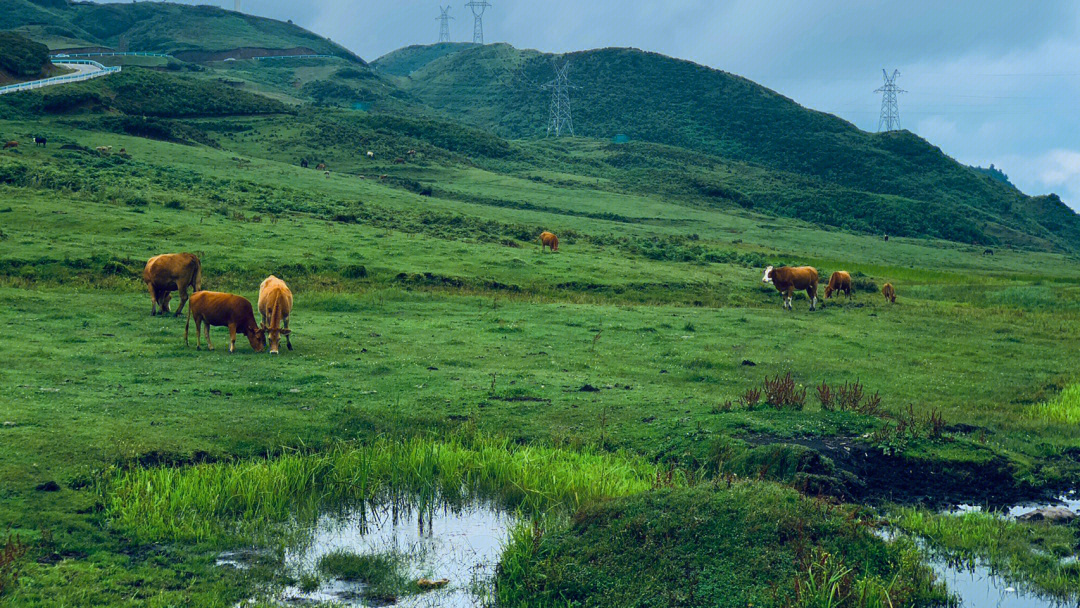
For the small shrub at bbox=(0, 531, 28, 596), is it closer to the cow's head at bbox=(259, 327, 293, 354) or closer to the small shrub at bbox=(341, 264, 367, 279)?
the cow's head at bbox=(259, 327, 293, 354)

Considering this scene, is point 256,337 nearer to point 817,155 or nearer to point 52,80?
point 52,80

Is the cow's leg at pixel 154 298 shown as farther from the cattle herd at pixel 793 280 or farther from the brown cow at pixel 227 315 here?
the cattle herd at pixel 793 280

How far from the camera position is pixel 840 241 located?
77.8m

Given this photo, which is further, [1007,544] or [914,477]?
[914,477]

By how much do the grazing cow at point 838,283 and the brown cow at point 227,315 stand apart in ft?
83.2

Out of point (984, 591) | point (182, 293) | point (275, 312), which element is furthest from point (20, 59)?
point (984, 591)

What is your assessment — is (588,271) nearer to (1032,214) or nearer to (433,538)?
(433,538)

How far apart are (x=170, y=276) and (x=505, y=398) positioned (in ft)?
38.5

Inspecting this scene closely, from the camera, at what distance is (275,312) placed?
20.7 metres

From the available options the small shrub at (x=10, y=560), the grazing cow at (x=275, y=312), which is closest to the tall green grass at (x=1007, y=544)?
the small shrub at (x=10, y=560)

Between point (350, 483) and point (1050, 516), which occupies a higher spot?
point (1050, 516)

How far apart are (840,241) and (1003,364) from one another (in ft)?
185

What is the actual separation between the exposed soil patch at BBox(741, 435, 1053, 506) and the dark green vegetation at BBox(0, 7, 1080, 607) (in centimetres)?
5

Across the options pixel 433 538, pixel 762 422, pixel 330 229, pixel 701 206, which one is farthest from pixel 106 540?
pixel 701 206
